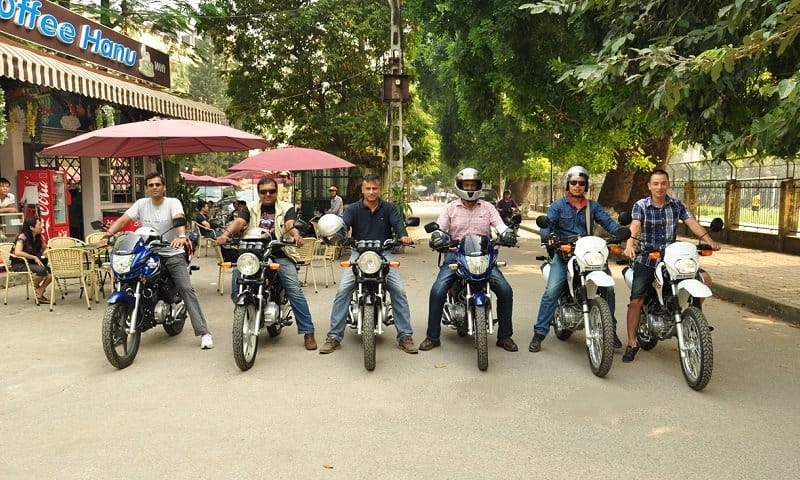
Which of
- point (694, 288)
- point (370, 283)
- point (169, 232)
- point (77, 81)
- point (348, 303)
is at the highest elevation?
point (77, 81)

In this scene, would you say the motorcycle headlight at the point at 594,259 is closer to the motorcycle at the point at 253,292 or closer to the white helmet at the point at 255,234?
the motorcycle at the point at 253,292

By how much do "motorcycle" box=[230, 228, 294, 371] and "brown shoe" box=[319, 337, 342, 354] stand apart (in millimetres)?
518

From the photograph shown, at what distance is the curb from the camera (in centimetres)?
784

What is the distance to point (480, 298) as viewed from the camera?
18.1 ft

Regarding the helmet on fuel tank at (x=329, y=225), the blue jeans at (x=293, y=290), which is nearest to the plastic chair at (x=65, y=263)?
the blue jeans at (x=293, y=290)

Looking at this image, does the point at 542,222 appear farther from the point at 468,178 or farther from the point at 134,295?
the point at 134,295

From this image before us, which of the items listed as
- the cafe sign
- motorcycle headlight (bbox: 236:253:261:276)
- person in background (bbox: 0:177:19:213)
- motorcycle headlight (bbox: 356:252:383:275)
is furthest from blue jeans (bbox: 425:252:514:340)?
the cafe sign

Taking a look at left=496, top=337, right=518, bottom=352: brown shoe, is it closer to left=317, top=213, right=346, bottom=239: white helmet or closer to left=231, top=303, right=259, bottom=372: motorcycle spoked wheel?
left=317, top=213, right=346, bottom=239: white helmet

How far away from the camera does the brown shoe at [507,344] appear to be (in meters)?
6.12

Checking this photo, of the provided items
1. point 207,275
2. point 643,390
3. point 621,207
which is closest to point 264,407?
point 643,390

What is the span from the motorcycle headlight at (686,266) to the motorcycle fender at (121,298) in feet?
15.2

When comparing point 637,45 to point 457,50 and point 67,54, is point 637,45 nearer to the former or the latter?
point 457,50

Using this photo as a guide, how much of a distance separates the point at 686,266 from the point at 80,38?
12282 mm

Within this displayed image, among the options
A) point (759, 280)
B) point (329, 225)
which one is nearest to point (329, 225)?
point (329, 225)
